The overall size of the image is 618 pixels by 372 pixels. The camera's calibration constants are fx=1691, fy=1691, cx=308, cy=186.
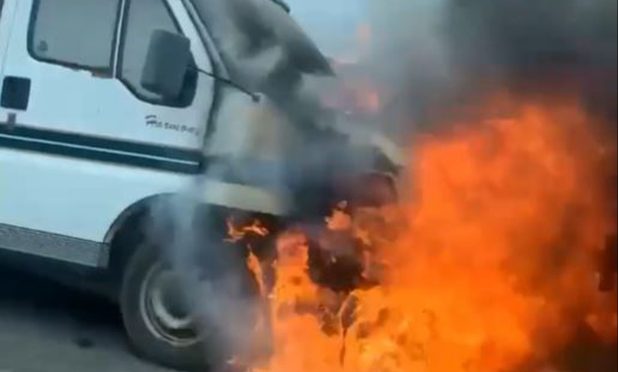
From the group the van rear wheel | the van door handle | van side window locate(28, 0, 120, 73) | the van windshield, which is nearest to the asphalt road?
the van rear wheel

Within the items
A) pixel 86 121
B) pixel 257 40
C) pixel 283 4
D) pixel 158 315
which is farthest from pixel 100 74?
pixel 158 315

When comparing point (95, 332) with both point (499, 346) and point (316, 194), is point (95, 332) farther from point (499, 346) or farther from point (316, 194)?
point (499, 346)

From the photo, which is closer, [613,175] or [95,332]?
[613,175]

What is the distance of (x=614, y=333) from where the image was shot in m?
7.25

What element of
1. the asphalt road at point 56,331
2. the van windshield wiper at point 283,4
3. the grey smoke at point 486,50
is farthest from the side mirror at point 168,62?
the asphalt road at point 56,331

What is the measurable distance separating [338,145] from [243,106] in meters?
0.51

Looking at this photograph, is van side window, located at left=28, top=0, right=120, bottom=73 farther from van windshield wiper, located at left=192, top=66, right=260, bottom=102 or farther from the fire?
Result: the fire

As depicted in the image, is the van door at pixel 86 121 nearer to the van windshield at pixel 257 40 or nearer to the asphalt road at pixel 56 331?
the van windshield at pixel 257 40

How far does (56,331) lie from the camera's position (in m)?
9.09

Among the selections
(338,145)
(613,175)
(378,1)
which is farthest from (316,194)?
(613,175)

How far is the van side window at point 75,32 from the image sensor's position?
8.30 m

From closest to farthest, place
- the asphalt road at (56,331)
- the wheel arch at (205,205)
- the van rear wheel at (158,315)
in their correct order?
the wheel arch at (205,205) → the van rear wheel at (158,315) → the asphalt road at (56,331)

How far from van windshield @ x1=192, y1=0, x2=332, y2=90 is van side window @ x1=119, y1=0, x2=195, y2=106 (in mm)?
183

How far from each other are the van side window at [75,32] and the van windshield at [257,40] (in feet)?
1.69
